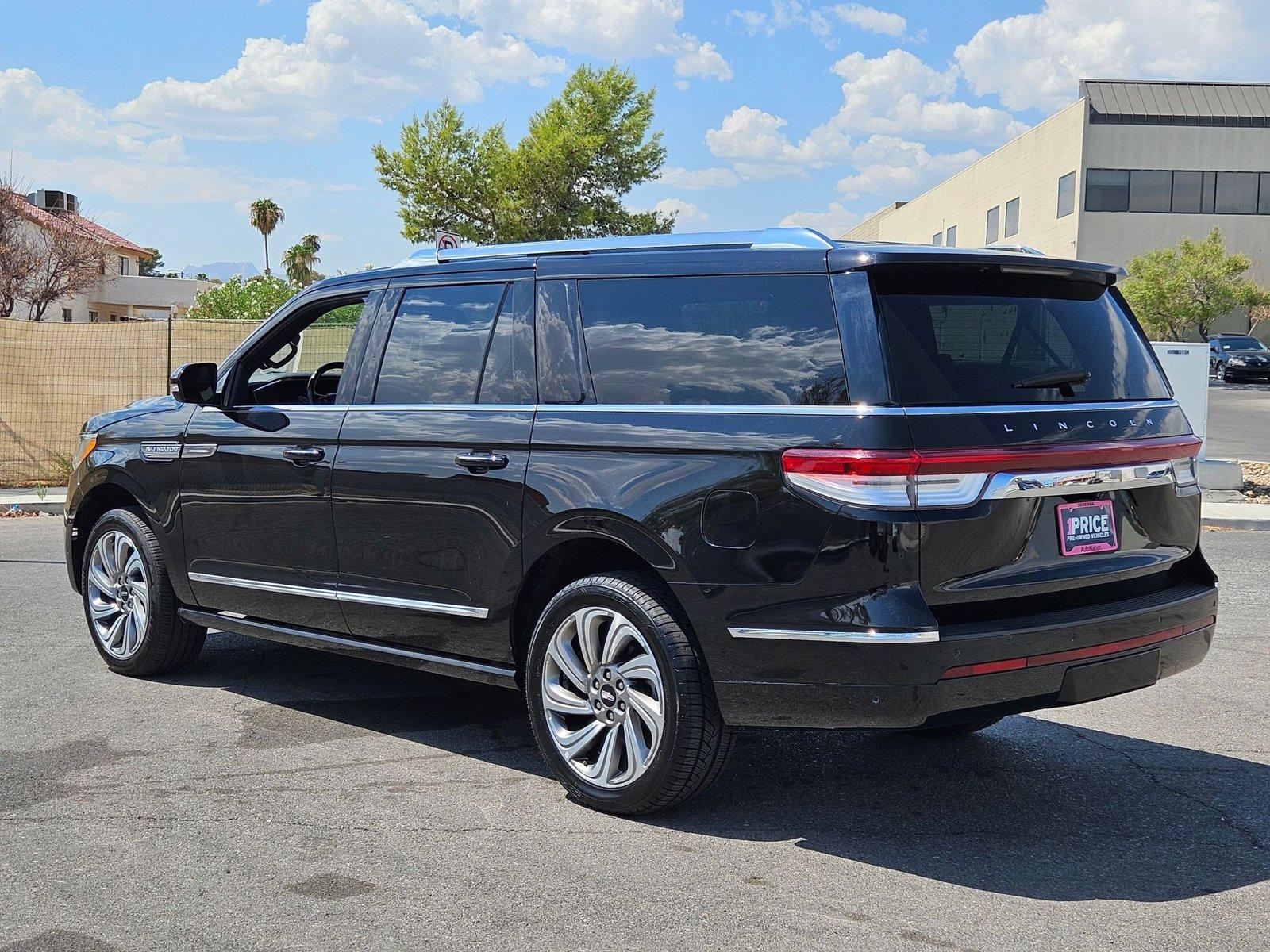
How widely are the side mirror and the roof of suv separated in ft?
4.02

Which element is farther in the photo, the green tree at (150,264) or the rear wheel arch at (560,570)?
the green tree at (150,264)

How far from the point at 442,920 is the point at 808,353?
202cm

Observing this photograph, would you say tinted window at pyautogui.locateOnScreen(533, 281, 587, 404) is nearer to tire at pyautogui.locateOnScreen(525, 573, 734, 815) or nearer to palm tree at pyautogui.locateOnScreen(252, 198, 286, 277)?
tire at pyautogui.locateOnScreen(525, 573, 734, 815)

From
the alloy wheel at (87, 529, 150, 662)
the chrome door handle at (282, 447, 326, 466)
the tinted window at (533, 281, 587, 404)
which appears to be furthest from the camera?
the alloy wheel at (87, 529, 150, 662)

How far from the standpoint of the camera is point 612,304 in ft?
16.2

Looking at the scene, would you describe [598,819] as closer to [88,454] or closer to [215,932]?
[215,932]

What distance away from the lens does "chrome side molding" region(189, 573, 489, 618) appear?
16.9ft

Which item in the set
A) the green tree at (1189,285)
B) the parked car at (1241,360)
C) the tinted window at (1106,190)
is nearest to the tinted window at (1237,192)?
the tinted window at (1106,190)

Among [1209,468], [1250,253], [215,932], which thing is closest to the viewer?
[215,932]

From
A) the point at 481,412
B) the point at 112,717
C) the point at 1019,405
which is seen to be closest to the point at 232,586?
the point at 112,717

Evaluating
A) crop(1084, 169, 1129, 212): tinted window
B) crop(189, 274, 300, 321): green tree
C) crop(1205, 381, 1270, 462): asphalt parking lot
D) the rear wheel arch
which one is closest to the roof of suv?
the rear wheel arch

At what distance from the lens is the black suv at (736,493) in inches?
160

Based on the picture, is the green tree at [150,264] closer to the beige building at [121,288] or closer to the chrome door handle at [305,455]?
the beige building at [121,288]

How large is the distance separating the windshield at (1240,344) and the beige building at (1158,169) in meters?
12.3
